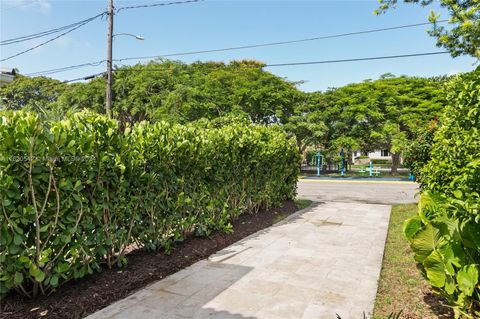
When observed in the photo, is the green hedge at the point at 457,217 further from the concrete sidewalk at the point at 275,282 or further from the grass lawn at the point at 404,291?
the concrete sidewalk at the point at 275,282

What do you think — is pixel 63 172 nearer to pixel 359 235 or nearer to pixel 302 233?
pixel 302 233

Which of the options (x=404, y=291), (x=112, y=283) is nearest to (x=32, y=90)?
(x=112, y=283)

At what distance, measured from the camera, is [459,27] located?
22.6ft

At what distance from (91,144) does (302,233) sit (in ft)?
16.1

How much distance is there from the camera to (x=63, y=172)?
11.3ft

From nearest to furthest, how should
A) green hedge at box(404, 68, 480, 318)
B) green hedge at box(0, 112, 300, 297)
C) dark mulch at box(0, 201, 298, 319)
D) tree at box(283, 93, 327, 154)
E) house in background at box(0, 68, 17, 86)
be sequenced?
green hedge at box(404, 68, 480, 318) → green hedge at box(0, 112, 300, 297) → dark mulch at box(0, 201, 298, 319) → house in background at box(0, 68, 17, 86) → tree at box(283, 93, 327, 154)

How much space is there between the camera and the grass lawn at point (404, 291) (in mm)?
3570

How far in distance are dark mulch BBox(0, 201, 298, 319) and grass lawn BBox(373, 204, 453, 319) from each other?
2718mm

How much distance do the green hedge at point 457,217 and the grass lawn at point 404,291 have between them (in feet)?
1.12

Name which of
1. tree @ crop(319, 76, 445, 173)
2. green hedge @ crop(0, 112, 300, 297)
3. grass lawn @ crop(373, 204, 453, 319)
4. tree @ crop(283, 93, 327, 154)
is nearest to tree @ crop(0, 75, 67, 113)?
tree @ crop(283, 93, 327, 154)

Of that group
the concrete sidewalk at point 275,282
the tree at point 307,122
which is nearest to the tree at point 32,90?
the tree at point 307,122

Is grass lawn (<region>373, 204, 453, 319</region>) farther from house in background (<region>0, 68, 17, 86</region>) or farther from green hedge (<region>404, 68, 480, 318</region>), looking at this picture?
house in background (<region>0, 68, 17, 86</region>)

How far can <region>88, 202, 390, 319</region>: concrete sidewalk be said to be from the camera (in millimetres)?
3550

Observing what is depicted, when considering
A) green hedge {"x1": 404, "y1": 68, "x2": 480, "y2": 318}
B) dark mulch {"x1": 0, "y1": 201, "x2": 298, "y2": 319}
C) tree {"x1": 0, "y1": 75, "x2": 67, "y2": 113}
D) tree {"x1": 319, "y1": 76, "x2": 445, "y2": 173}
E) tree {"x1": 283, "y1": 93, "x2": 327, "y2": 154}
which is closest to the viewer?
green hedge {"x1": 404, "y1": 68, "x2": 480, "y2": 318}
